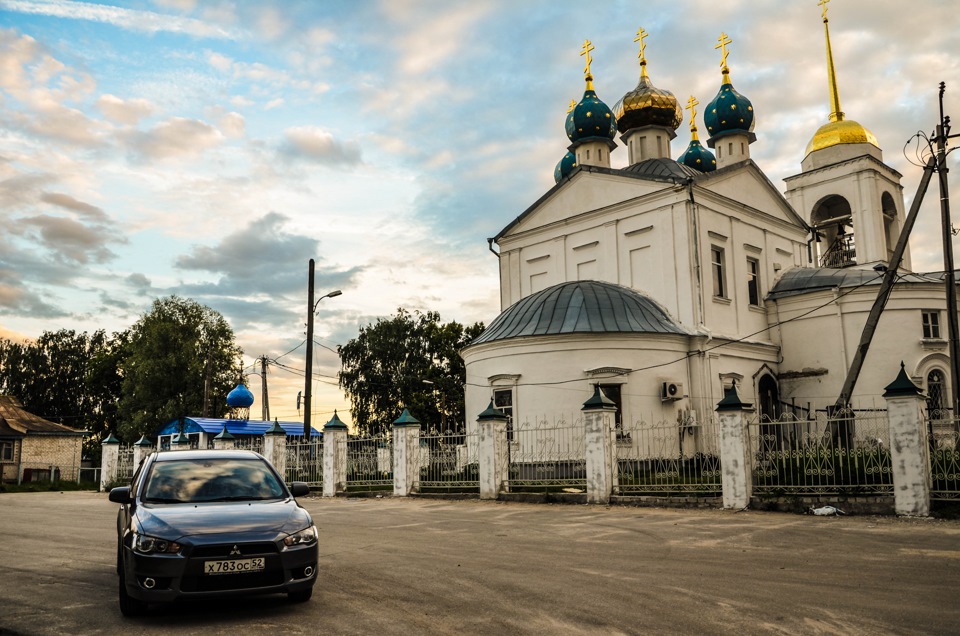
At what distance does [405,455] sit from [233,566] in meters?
13.8

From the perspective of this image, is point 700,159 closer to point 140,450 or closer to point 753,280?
point 753,280

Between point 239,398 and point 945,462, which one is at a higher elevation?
point 239,398

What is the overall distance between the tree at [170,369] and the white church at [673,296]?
91.0ft

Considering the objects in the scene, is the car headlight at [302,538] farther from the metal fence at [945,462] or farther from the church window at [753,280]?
the church window at [753,280]

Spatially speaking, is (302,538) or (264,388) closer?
(302,538)

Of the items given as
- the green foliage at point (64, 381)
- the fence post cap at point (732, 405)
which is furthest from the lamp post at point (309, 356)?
the green foliage at point (64, 381)

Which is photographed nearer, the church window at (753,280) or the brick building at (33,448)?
the church window at (753,280)

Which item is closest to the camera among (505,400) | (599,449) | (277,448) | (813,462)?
(813,462)

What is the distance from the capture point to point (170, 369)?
50.7 m

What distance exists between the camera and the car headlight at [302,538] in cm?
631

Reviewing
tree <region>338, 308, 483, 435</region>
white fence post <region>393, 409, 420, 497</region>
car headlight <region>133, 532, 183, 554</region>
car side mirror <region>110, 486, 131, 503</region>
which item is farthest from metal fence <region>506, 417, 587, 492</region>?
tree <region>338, 308, 483, 435</region>

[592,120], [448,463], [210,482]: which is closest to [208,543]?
[210,482]

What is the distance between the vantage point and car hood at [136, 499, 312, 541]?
6180 mm

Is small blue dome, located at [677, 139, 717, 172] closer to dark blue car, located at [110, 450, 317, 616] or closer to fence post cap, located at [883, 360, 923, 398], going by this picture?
fence post cap, located at [883, 360, 923, 398]
